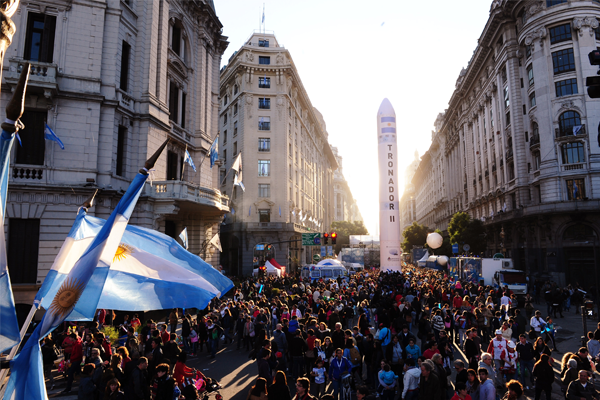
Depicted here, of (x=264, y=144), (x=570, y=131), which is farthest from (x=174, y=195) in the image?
(x=570, y=131)

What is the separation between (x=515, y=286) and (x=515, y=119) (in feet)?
82.6

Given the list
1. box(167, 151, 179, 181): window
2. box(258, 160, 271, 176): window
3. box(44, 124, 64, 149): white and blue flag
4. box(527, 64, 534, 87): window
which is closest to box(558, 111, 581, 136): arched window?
box(527, 64, 534, 87): window

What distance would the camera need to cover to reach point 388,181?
172 ft

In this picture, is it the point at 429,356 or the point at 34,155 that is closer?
the point at 429,356

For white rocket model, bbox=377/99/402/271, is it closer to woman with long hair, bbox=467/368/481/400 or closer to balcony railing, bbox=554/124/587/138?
balcony railing, bbox=554/124/587/138

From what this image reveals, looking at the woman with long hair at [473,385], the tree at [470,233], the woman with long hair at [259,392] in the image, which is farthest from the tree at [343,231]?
the woman with long hair at [259,392]

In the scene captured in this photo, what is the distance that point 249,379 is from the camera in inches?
511

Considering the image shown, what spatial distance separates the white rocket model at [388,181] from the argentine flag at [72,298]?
156 feet

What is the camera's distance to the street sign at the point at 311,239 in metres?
38.7

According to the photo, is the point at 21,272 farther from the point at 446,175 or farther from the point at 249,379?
the point at 446,175

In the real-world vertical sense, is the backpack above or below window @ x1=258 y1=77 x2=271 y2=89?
below

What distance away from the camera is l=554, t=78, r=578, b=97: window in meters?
40.6

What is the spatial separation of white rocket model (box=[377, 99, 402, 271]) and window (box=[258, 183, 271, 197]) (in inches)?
583

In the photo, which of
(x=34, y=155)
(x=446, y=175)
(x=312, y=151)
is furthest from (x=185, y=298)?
(x=446, y=175)
